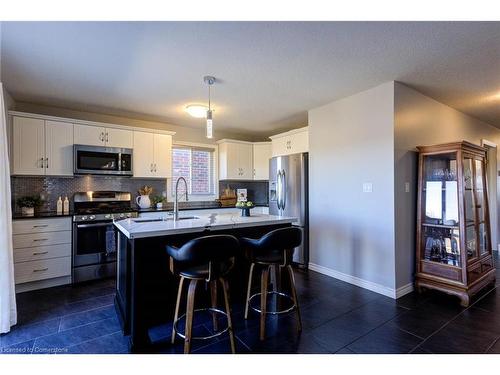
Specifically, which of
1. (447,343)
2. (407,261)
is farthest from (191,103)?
(447,343)

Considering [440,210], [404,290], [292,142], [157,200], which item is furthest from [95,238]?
[440,210]

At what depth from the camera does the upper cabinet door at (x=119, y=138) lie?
392 centimetres

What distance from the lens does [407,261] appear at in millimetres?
3072

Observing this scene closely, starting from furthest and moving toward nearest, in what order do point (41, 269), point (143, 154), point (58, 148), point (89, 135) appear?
point (143, 154) < point (89, 135) < point (58, 148) < point (41, 269)

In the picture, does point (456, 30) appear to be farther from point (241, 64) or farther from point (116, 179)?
point (116, 179)

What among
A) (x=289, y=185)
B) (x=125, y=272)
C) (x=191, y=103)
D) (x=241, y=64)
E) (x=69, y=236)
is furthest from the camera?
(x=289, y=185)

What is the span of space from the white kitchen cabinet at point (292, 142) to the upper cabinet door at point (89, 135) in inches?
112

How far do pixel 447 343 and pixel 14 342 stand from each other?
343cm

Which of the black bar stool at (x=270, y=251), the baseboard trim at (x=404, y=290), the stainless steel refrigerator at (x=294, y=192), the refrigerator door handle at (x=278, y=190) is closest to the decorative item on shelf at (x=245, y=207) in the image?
the black bar stool at (x=270, y=251)

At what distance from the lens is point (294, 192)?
4.11 m

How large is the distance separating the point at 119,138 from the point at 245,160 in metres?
2.43

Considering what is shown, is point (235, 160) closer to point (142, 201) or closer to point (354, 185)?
point (142, 201)

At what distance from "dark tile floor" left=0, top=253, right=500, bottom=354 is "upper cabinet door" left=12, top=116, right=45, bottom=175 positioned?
1580 mm

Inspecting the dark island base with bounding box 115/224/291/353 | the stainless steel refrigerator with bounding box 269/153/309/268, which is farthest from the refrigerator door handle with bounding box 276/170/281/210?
the dark island base with bounding box 115/224/291/353
